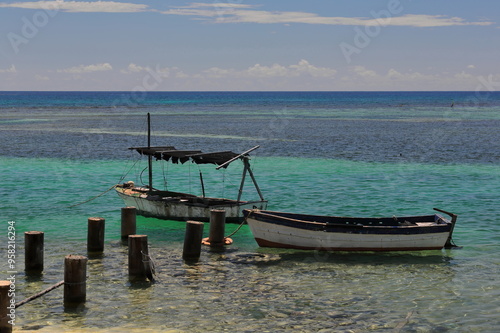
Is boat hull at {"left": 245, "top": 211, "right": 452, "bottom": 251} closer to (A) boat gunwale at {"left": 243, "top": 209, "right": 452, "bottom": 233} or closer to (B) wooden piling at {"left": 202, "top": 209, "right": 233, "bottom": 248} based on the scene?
(A) boat gunwale at {"left": 243, "top": 209, "right": 452, "bottom": 233}

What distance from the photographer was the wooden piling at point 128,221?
77.3ft

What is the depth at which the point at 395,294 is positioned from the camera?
1812 centimetres

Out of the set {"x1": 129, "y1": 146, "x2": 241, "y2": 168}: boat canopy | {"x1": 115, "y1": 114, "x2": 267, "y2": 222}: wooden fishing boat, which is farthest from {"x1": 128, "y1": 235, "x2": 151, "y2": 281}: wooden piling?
{"x1": 129, "y1": 146, "x2": 241, "y2": 168}: boat canopy

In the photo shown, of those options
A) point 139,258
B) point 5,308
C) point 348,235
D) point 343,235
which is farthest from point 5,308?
point 348,235

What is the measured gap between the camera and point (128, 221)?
77.6 ft

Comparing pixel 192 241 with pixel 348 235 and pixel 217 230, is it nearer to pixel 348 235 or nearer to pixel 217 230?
pixel 217 230

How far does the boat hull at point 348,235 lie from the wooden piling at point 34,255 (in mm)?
7432

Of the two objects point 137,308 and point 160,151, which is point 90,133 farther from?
point 137,308

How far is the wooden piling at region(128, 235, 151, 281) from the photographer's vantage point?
1852cm

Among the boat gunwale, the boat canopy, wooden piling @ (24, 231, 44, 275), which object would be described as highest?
the boat canopy

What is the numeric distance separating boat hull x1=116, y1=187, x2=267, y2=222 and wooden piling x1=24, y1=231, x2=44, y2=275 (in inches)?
342

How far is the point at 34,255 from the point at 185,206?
8.86m

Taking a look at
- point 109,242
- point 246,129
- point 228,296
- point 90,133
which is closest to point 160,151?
point 109,242

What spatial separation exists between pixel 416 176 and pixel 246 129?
1909 inches
